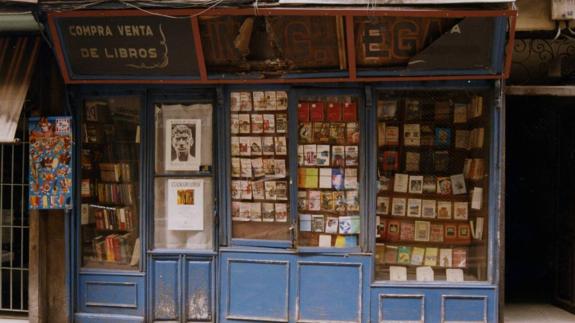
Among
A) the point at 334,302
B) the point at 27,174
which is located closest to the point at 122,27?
the point at 27,174

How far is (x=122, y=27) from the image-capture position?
260 inches

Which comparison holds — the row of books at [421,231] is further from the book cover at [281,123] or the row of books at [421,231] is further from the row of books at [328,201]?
the book cover at [281,123]

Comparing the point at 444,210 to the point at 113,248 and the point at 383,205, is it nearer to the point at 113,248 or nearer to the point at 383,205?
the point at 383,205

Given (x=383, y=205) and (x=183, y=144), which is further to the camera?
(x=183, y=144)

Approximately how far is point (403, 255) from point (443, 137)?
159 centimetres

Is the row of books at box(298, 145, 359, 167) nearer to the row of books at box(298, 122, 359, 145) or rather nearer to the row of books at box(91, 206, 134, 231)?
the row of books at box(298, 122, 359, 145)

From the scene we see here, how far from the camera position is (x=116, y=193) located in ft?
24.2

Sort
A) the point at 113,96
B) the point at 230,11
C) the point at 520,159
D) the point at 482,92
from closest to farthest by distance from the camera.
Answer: the point at 230,11 < the point at 482,92 < the point at 113,96 < the point at 520,159

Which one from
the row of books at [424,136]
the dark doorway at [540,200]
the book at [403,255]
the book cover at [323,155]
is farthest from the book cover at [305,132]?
the dark doorway at [540,200]

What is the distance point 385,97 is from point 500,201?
6.12 ft

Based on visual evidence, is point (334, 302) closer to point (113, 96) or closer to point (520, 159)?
point (113, 96)

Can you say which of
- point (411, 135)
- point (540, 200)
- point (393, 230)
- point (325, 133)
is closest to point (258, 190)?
point (325, 133)

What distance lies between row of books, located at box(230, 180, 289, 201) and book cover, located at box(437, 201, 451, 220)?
199 cm

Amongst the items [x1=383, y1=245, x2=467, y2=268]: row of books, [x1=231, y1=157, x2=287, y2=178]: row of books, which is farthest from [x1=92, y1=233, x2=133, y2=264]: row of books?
[x1=383, y1=245, x2=467, y2=268]: row of books
